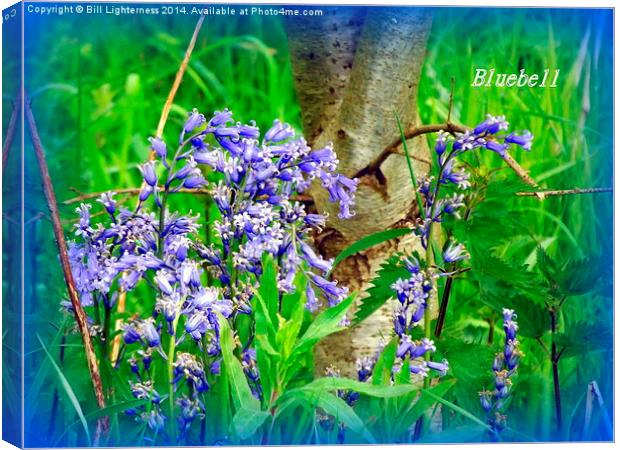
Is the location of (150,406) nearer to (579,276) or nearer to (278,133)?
(278,133)

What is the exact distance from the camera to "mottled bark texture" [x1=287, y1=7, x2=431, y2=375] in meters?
3.03

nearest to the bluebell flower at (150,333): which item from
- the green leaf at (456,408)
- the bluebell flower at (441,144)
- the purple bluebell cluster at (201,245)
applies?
the purple bluebell cluster at (201,245)

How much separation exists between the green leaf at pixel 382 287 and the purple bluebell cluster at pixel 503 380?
0.78ft

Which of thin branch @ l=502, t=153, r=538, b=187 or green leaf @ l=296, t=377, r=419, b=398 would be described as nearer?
green leaf @ l=296, t=377, r=419, b=398

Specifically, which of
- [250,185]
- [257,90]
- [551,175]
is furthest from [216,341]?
[551,175]

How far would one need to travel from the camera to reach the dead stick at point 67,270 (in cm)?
291

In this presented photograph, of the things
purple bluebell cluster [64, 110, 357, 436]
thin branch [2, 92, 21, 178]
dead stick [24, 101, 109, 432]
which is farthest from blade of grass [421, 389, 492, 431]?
thin branch [2, 92, 21, 178]

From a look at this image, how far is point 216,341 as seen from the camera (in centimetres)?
290

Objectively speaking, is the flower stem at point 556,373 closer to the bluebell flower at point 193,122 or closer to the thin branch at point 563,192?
the thin branch at point 563,192

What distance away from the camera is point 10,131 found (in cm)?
295

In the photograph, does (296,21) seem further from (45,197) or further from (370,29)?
(45,197)

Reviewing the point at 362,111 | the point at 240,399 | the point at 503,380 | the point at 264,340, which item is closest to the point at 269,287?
the point at 264,340

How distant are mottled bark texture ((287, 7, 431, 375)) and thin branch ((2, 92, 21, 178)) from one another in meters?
0.57

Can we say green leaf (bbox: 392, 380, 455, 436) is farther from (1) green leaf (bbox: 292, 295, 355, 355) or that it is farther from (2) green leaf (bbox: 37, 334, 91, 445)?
(2) green leaf (bbox: 37, 334, 91, 445)
